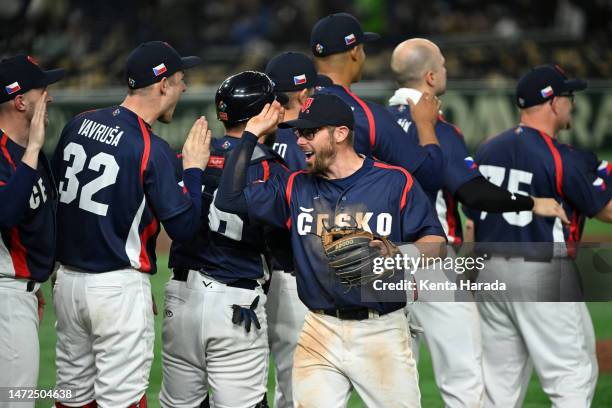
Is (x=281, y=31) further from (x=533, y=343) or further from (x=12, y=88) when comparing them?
(x=12, y=88)

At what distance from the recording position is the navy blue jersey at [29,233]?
504 centimetres

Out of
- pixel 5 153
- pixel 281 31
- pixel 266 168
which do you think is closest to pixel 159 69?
pixel 266 168

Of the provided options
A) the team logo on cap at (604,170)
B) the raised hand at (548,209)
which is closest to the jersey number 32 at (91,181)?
the raised hand at (548,209)

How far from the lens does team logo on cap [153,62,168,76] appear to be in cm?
538

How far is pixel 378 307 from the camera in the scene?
4.69 meters

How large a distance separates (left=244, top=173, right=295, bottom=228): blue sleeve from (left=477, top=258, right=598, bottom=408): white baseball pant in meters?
1.91

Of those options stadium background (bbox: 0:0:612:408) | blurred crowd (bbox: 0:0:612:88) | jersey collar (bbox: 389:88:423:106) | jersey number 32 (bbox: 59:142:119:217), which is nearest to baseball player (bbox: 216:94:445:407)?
jersey number 32 (bbox: 59:142:119:217)

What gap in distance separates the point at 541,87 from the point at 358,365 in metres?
2.63

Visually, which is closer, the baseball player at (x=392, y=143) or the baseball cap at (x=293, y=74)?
the baseball player at (x=392, y=143)

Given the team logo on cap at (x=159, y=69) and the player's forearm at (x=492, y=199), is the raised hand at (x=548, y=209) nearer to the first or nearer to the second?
the player's forearm at (x=492, y=199)

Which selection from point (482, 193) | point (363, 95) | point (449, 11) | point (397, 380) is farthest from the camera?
point (449, 11)

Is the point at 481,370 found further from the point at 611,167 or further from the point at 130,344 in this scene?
the point at 130,344

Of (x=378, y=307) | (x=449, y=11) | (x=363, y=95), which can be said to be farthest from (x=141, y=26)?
(x=378, y=307)

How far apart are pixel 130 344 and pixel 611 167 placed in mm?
3234
